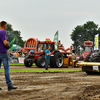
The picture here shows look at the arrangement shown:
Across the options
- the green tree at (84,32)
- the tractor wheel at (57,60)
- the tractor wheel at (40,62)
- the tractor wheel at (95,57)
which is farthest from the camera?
the green tree at (84,32)

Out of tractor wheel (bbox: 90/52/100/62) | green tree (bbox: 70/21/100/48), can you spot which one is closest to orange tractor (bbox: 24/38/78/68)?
tractor wheel (bbox: 90/52/100/62)

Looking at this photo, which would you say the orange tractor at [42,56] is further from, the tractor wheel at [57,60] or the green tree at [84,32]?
the green tree at [84,32]

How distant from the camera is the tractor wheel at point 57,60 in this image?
77.3ft

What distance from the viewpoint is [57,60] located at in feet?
78.5

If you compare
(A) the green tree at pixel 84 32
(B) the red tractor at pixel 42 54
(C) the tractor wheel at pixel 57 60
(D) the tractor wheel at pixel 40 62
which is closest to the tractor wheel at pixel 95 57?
(D) the tractor wheel at pixel 40 62

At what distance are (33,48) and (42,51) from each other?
1359 millimetres

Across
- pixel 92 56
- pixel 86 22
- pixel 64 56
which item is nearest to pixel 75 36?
pixel 86 22

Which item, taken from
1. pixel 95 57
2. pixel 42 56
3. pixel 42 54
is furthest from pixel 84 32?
pixel 95 57

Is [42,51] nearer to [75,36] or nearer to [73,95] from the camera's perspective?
[73,95]

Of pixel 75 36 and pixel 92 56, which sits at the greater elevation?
pixel 75 36

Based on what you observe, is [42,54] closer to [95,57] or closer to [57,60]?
[57,60]

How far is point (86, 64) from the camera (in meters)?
14.2

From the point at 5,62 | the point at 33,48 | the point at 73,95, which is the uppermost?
the point at 33,48

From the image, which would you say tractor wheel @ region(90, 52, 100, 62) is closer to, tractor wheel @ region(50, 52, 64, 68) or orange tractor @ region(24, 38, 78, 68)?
orange tractor @ region(24, 38, 78, 68)
